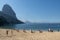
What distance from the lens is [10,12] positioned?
7781 inches

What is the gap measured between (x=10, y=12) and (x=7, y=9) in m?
6.90

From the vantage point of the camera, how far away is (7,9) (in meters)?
195
